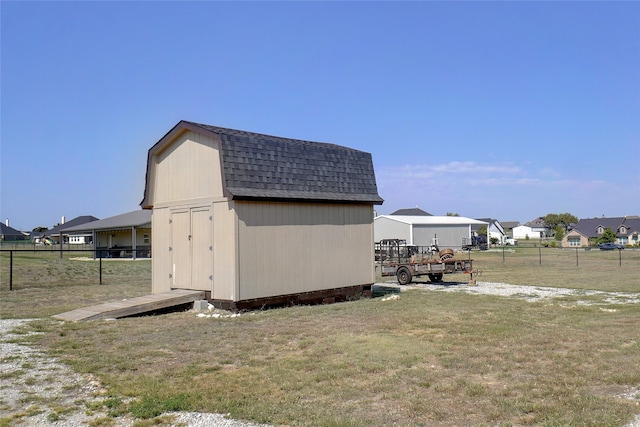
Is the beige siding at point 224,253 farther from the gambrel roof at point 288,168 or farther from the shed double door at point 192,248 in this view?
the gambrel roof at point 288,168

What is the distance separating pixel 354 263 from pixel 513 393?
899 cm

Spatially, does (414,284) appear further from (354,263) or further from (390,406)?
(390,406)

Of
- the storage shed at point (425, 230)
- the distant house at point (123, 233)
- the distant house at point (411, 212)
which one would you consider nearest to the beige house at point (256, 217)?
the distant house at point (123, 233)

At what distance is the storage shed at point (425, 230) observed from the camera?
52188 mm

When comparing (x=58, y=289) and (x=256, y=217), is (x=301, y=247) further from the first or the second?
(x=58, y=289)

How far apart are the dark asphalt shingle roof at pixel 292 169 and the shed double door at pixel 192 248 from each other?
128 cm

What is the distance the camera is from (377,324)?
975cm

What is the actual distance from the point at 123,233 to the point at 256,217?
1562 inches

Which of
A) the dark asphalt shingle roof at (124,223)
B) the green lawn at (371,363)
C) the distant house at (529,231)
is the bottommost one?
the green lawn at (371,363)

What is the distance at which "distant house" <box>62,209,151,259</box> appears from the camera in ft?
131

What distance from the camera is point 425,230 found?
53531 mm

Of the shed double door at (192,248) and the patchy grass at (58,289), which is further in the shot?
the patchy grass at (58,289)

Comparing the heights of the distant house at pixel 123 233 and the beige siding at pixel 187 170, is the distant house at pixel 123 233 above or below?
below

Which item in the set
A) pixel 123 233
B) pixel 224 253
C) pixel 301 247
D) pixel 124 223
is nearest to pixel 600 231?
pixel 123 233
